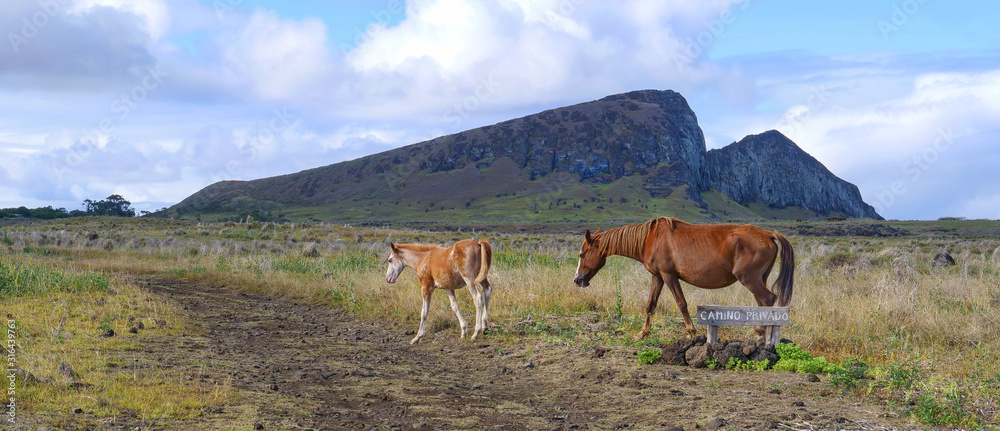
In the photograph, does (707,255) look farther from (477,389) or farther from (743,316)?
(477,389)

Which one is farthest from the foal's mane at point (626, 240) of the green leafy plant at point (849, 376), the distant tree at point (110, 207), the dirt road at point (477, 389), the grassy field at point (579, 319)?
the distant tree at point (110, 207)

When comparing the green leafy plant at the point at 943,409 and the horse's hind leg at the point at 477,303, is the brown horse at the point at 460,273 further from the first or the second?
the green leafy plant at the point at 943,409

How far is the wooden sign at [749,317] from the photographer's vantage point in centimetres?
794

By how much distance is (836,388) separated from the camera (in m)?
6.75

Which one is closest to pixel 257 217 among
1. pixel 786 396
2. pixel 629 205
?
pixel 786 396

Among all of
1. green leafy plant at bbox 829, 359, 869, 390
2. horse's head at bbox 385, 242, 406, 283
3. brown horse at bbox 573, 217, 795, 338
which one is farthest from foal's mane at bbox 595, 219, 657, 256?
horse's head at bbox 385, 242, 406, 283

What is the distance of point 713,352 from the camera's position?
8156 millimetres

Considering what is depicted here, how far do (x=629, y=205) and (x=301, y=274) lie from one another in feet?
496

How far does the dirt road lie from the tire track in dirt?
2cm

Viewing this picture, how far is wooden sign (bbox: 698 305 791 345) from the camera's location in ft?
26.1

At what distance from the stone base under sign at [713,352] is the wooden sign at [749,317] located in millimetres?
225

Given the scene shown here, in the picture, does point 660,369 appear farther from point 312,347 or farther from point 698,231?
point 312,347

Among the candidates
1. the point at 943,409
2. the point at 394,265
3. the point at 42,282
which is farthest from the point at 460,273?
the point at 42,282

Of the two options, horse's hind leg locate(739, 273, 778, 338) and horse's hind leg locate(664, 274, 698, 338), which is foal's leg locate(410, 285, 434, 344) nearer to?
horse's hind leg locate(664, 274, 698, 338)
